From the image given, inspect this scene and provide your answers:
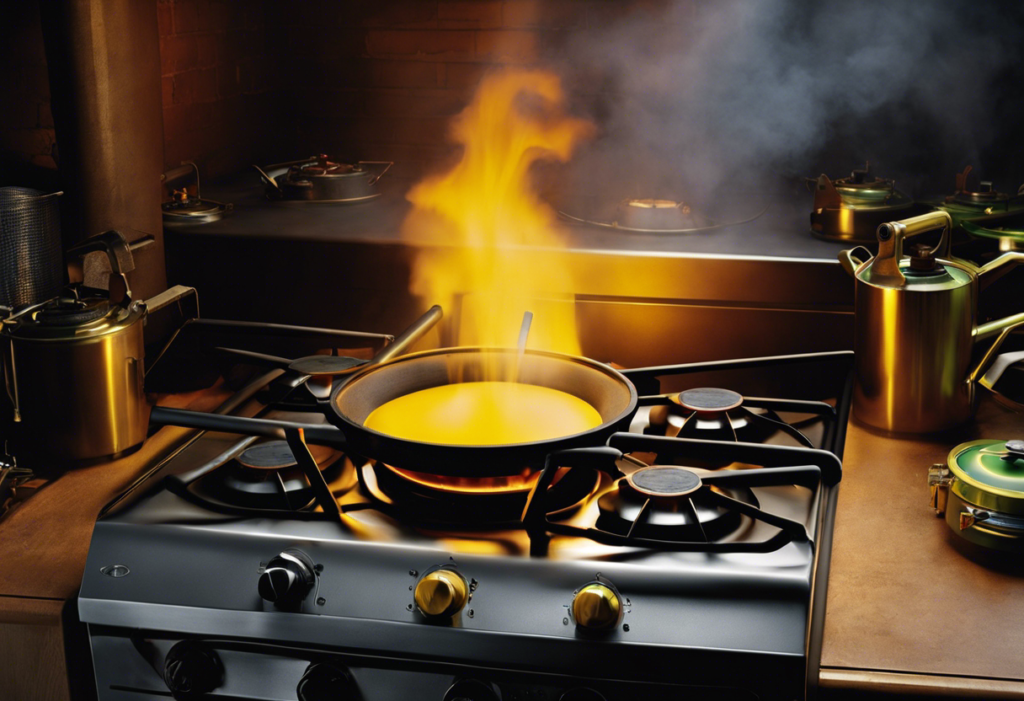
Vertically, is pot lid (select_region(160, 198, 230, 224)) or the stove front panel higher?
pot lid (select_region(160, 198, 230, 224))

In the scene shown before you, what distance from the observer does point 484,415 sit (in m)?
1.17

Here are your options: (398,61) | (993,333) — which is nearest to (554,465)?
(993,333)

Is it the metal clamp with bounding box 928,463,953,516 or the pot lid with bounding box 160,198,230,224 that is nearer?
the metal clamp with bounding box 928,463,953,516

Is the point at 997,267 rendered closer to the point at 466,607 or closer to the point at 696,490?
the point at 696,490

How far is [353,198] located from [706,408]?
1.01 metres

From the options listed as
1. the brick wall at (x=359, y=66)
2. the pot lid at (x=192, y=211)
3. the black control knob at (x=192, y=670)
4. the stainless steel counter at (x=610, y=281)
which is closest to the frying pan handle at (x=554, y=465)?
the black control knob at (x=192, y=670)

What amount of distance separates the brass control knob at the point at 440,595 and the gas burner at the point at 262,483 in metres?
0.21

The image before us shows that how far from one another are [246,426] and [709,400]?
586 millimetres

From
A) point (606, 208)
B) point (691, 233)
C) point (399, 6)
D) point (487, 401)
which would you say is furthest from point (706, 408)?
point (399, 6)

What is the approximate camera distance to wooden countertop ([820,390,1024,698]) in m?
0.86

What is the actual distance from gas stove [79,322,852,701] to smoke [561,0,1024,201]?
1.18 m

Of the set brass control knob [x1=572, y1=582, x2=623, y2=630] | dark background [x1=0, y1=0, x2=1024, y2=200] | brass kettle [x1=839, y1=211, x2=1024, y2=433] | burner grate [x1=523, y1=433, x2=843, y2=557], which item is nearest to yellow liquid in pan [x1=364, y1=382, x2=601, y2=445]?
burner grate [x1=523, y1=433, x2=843, y2=557]

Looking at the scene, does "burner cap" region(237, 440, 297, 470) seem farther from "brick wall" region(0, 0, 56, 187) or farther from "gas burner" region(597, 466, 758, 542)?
"brick wall" region(0, 0, 56, 187)

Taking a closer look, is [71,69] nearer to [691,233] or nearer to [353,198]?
[353,198]
